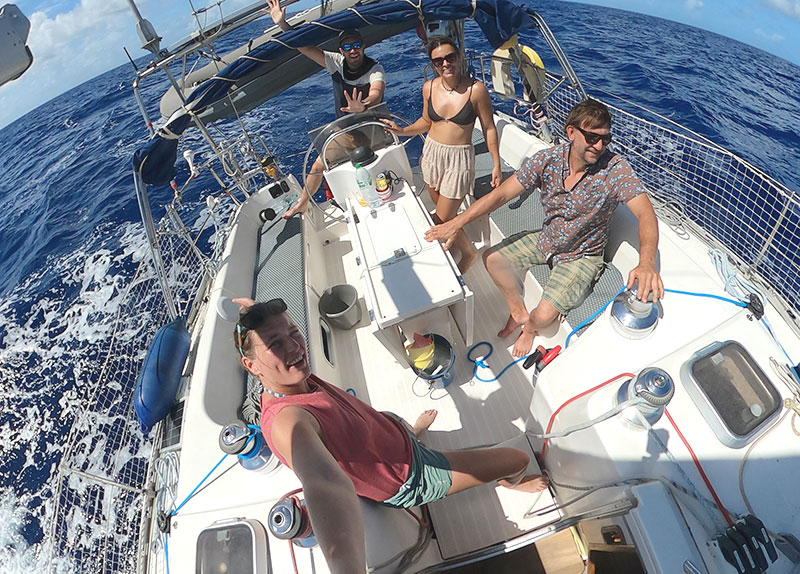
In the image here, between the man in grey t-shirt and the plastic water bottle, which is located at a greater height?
the man in grey t-shirt

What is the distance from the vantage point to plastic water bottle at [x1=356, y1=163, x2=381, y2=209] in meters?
2.61

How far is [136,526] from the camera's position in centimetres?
305

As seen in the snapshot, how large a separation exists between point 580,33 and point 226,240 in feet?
54.1

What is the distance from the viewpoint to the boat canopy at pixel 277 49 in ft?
8.21

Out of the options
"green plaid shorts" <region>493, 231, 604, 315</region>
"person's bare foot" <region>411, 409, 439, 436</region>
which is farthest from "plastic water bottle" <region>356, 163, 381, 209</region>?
"person's bare foot" <region>411, 409, 439, 436</region>

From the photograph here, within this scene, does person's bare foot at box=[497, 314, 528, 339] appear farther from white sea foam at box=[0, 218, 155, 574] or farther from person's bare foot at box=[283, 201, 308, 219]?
white sea foam at box=[0, 218, 155, 574]

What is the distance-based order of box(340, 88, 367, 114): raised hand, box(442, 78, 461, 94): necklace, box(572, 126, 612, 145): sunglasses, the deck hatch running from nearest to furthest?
the deck hatch
box(572, 126, 612, 145): sunglasses
box(442, 78, 461, 94): necklace
box(340, 88, 367, 114): raised hand

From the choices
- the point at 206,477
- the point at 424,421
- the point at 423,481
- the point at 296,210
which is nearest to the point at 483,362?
the point at 424,421

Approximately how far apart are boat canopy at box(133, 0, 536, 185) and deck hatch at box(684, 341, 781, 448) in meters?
Answer: 2.99

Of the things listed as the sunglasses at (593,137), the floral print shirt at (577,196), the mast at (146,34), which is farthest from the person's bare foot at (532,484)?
the mast at (146,34)

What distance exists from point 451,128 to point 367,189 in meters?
0.74

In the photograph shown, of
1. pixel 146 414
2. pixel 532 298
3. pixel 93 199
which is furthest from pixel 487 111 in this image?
pixel 93 199

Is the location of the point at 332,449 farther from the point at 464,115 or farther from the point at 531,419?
the point at 464,115

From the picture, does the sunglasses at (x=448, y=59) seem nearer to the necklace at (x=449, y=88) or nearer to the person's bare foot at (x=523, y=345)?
the necklace at (x=449, y=88)
